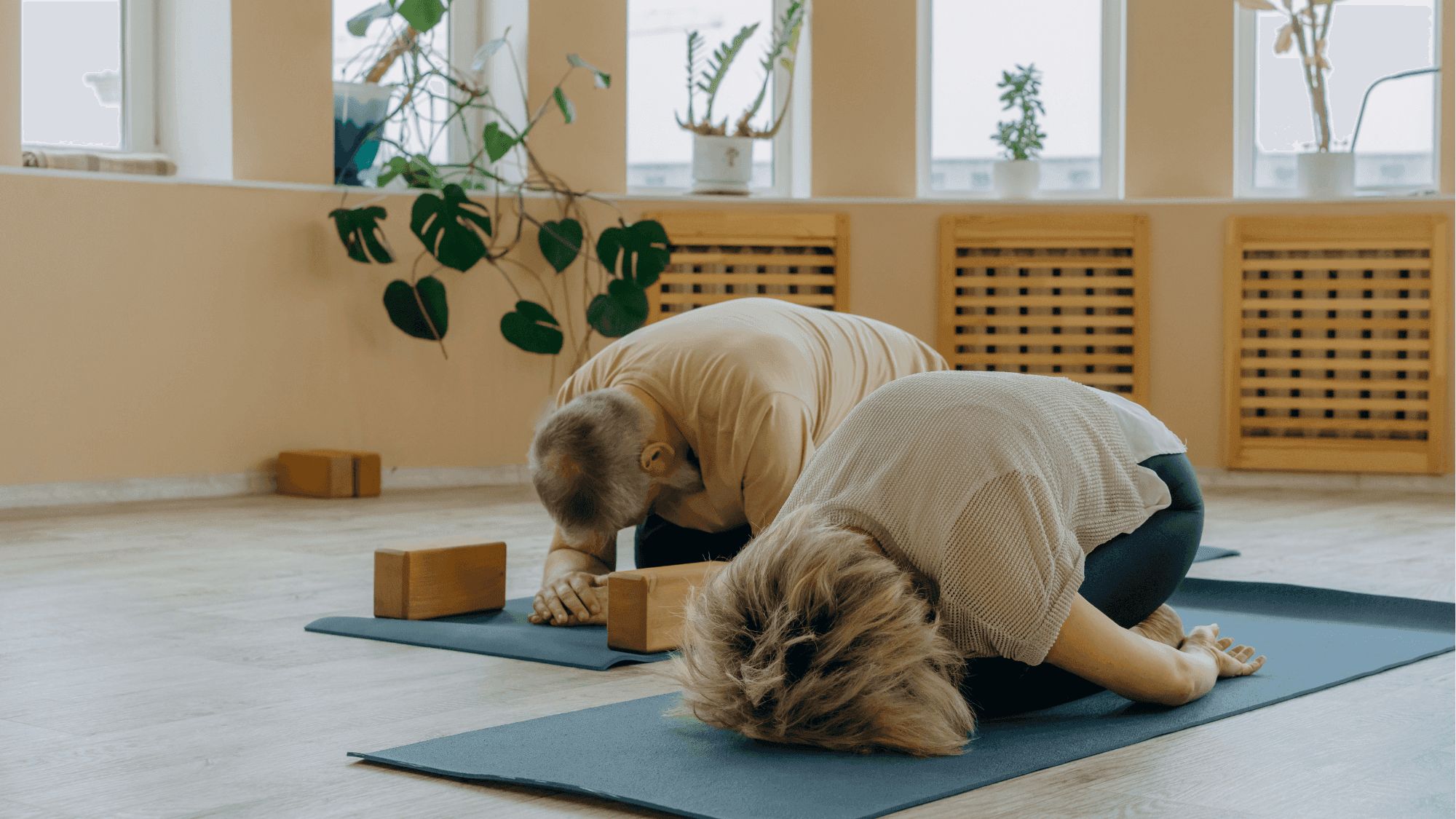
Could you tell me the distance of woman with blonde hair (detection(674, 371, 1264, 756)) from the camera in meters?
1.66

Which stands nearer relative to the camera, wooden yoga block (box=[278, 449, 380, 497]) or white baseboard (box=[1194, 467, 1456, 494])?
wooden yoga block (box=[278, 449, 380, 497])

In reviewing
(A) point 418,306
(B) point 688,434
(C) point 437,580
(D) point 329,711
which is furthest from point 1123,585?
(A) point 418,306

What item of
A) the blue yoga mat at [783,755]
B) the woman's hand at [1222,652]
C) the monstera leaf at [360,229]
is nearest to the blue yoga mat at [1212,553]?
the blue yoga mat at [783,755]

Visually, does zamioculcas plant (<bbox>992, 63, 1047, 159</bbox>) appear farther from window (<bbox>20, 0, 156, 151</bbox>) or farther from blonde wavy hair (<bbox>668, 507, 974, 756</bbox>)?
blonde wavy hair (<bbox>668, 507, 974, 756</bbox>)

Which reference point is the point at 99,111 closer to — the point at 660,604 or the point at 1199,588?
the point at 660,604

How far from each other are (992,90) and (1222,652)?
4396 mm

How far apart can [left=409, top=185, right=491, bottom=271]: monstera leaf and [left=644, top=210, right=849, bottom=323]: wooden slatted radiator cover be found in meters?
0.79

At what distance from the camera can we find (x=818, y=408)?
2.79m

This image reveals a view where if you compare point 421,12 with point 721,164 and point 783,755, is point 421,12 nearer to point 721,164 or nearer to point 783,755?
point 721,164

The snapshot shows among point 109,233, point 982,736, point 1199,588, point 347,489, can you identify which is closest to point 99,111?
point 109,233

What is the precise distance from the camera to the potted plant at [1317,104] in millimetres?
5762

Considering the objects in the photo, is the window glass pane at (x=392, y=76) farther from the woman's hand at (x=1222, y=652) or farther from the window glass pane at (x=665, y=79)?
the woman's hand at (x=1222, y=652)

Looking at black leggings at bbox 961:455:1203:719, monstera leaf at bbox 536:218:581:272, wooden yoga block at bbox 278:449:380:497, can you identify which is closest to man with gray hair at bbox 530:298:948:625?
black leggings at bbox 961:455:1203:719

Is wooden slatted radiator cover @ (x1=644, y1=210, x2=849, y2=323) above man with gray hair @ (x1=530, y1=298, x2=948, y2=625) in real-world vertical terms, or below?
above
